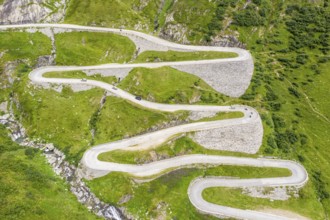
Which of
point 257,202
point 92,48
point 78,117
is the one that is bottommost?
point 257,202

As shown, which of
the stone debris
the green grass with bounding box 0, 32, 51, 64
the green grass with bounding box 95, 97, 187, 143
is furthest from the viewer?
Answer: the green grass with bounding box 0, 32, 51, 64

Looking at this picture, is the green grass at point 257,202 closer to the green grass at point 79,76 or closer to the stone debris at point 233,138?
the stone debris at point 233,138

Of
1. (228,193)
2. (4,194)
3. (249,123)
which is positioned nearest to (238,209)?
(228,193)

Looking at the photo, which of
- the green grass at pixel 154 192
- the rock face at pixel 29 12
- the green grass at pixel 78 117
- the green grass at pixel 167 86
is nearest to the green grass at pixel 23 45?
the rock face at pixel 29 12

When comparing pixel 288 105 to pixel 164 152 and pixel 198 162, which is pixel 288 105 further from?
pixel 164 152

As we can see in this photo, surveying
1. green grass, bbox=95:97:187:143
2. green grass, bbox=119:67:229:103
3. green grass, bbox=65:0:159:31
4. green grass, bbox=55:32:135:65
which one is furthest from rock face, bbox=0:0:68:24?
green grass, bbox=95:97:187:143

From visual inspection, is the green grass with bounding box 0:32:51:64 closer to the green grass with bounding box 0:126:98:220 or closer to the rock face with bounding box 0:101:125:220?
the rock face with bounding box 0:101:125:220

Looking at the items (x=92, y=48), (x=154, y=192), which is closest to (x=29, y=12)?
(x=92, y=48)
